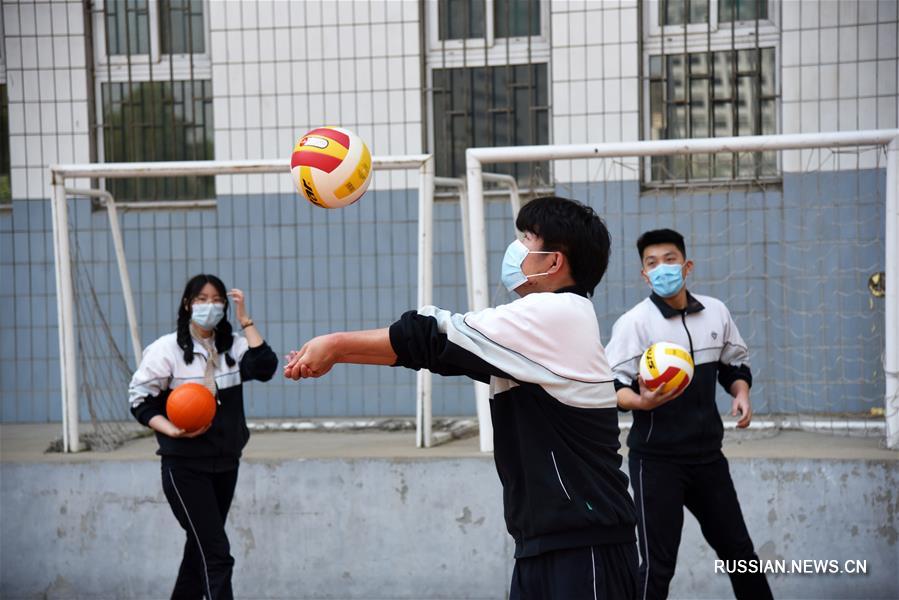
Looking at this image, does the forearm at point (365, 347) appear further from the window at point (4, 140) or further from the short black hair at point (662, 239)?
the window at point (4, 140)

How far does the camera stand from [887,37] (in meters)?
9.05

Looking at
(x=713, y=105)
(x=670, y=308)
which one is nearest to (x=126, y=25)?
(x=713, y=105)

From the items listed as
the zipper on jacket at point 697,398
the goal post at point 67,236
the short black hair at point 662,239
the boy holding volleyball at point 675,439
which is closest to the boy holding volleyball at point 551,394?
the boy holding volleyball at point 675,439

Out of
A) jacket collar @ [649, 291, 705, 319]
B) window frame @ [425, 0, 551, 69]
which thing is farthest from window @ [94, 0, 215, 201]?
jacket collar @ [649, 291, 705, 319]

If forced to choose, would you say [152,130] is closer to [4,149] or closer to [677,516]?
[4,149]

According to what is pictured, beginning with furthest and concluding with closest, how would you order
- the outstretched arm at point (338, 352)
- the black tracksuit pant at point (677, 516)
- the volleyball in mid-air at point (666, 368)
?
the black tracksuit pant at point (677, 516), the volleyball in mid-air at point (666, 368), the outstretched arm at point (338, 352)

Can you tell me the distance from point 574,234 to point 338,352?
93 centimetres

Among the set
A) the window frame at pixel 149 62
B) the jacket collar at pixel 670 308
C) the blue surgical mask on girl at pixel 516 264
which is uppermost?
the window frame at pixel 149 62

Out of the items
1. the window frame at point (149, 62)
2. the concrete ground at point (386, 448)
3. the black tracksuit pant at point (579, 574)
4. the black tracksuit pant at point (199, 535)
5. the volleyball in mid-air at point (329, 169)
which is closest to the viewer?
the black tracksuit pant at point (579, 574)

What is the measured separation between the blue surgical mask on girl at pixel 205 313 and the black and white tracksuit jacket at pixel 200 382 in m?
0.16

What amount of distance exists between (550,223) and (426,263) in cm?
406

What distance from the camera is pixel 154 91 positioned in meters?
10.3

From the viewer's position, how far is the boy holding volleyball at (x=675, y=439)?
18.1 ft

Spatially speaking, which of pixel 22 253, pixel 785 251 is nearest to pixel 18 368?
pixel 22 253
